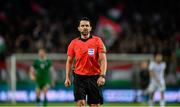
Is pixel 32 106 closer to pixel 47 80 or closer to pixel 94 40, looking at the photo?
pixel 47 80

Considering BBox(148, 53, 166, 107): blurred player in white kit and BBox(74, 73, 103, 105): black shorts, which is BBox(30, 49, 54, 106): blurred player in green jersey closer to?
BBox(148, 53, 166, 107): blurred player in white kit

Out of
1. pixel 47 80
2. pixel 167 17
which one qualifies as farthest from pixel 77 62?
pixel 167 17

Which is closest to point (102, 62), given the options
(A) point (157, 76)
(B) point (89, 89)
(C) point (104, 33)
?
(B) point (89, 89)

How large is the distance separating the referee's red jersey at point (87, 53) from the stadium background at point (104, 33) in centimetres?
1749

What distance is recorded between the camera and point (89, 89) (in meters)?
16.2

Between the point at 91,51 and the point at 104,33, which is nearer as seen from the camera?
the point at 91,51

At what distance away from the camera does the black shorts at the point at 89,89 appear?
52.8ft

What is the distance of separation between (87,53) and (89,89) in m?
0.87

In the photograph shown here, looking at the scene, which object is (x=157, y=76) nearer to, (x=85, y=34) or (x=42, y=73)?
(x=42, y=73)

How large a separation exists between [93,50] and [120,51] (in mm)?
19745

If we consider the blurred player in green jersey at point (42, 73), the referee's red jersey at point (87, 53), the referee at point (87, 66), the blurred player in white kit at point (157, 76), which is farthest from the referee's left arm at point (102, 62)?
the blurred player in white kit at point (157, 76)

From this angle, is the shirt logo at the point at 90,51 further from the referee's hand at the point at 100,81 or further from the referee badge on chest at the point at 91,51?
the referee's hand at the point at 100,81

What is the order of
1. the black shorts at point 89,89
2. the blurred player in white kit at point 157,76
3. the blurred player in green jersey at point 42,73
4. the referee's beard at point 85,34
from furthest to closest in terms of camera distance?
the blurred player in white kit at point 157,76
the blurred player in green jersey at point 42,73
the black shorts at point 89,89
the referee's beard at point 85,34

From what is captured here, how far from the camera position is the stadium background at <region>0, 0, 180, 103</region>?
33969 millimetres
